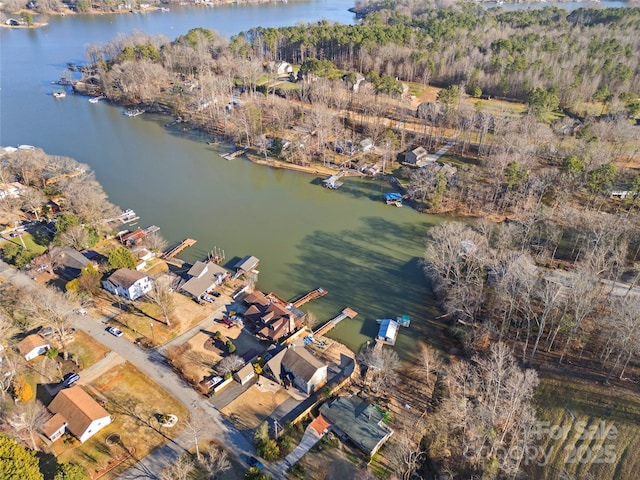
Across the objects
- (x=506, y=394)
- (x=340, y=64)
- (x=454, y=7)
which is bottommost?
(x=506, y=394)

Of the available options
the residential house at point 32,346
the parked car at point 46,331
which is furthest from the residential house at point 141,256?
the residential house at point 32,346

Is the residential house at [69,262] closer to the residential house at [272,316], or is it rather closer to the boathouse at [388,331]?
the residential house at [272,316]

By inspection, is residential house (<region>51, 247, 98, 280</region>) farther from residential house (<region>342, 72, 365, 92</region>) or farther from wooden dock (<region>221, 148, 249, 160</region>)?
residential house (<region>342, 72, 365, 92</region>)

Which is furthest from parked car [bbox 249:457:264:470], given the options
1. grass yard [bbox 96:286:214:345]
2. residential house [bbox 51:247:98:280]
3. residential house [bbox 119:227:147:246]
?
residential house [bbox 119:227:147:246]

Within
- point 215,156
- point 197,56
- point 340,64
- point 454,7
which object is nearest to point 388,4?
point 454,7

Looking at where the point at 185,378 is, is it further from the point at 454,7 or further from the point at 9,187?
the point at 454,7

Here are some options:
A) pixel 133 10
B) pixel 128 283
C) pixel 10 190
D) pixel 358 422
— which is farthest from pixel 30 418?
pixel 133 10
